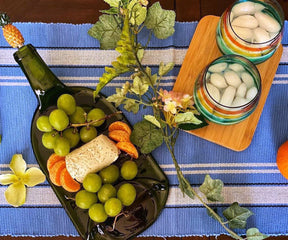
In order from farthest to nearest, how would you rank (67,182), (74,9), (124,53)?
1. (74,9)
2. (67,182)
3. (124,53)

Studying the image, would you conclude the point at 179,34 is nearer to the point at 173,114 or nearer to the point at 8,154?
the point at 173,114

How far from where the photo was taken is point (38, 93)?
1.87ft

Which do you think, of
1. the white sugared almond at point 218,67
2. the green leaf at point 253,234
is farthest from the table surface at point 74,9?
the green leaf at point 253,234

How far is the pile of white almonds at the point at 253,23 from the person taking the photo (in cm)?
50

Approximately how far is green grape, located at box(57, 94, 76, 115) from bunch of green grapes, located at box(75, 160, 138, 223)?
0.36 ft

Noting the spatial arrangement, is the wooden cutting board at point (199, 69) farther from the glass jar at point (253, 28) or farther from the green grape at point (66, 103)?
the green grape at point (66, 103)

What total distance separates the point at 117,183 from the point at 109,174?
0.10 ft

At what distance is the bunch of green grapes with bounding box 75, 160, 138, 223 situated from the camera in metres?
0.52

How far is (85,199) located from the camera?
53 centimetres

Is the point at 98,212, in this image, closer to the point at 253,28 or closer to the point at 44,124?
the point at 44,124

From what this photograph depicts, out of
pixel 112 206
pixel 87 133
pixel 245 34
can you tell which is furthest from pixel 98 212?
pixel 245 34

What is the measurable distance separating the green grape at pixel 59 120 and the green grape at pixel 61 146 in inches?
0.8

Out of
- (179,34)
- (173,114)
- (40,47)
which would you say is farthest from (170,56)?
(40,47)

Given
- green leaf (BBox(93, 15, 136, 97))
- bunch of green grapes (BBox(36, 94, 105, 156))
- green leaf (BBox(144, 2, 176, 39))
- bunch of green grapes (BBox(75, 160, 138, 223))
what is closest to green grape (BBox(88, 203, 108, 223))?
bunch of green grapes (BBox(75, 160, 138, 223))
